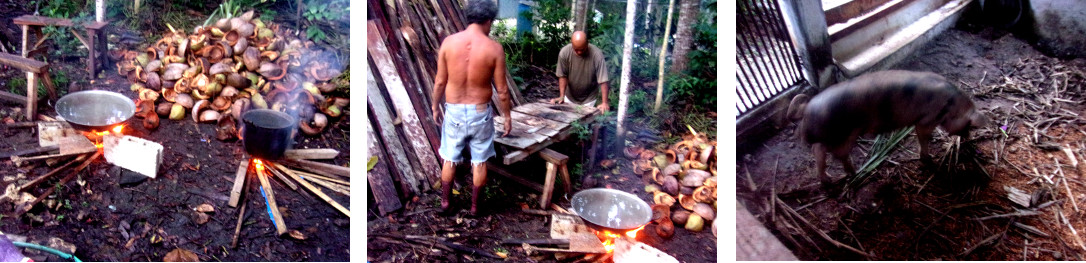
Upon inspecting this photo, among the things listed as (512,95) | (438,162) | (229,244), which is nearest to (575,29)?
(512,95)

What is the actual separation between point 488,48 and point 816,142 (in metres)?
1.70

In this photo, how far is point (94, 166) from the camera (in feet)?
9.73

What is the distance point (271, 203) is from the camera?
2980mm

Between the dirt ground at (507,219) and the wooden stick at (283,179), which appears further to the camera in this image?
the wooden stick at (283,179)

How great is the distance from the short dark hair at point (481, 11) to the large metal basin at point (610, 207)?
1.01 meters

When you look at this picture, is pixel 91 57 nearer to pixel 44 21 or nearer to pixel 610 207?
pixel 44 21

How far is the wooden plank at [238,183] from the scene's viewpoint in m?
2.96

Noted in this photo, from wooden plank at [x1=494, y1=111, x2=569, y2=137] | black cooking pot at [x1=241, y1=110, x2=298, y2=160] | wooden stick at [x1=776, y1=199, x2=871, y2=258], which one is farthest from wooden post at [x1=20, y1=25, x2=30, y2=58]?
wooden stick at [x1=776, y1=199, x2=871, y2=258]

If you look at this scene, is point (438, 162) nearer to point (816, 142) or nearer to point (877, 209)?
point (816, 142)

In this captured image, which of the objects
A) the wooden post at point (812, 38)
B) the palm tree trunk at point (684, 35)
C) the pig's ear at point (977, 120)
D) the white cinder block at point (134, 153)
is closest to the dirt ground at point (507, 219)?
the palm tree trunk at point (684, 35)

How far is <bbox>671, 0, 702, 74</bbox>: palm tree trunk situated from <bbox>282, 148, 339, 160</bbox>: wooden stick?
185 cm

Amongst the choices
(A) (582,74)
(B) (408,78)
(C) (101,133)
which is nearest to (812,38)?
(A) (582,74)

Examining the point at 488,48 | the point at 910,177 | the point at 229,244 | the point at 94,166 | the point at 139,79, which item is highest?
the point at 488,48

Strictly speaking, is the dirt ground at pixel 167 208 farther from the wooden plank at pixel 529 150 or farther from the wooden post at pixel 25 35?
the wooden plank at pixel 529 150
